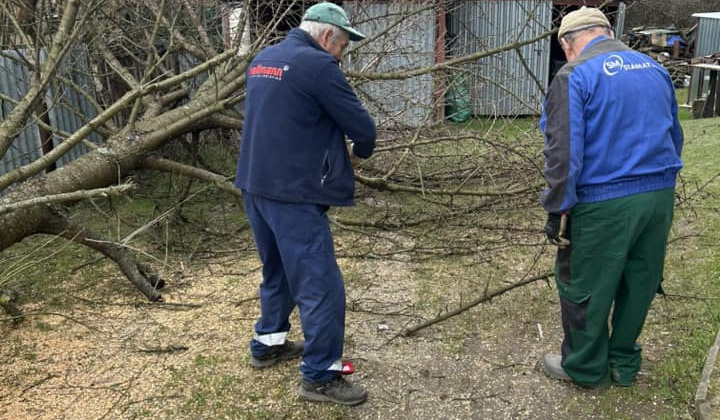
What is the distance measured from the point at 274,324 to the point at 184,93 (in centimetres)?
393

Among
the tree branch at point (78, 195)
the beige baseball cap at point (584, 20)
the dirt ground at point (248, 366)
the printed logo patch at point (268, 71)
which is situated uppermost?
the beige baseball cap at point (584, 20)

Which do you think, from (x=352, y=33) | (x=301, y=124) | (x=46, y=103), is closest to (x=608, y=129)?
(x=352, y=33)

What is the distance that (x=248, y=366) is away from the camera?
11.5ft

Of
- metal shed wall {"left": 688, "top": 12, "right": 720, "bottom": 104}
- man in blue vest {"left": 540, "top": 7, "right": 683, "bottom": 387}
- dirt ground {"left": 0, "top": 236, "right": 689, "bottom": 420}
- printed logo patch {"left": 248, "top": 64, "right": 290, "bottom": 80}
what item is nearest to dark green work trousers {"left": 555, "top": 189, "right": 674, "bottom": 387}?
man in blue vest {"left": 540, "top": 7, "right": 683, "bottom": 387}

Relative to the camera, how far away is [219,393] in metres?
3.26

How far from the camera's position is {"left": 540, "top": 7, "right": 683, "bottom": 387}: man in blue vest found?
279 centimetres

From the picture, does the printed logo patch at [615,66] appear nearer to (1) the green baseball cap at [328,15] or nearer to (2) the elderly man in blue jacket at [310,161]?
(2) the elderly man in blue jacket at [310,161]

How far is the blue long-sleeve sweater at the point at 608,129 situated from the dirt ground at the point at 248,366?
3.26 ft

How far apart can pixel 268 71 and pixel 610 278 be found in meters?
1.77

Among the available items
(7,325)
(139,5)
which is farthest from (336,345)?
(139,5)

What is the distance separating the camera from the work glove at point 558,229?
298cm

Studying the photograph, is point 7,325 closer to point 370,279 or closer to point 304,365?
point 304,365

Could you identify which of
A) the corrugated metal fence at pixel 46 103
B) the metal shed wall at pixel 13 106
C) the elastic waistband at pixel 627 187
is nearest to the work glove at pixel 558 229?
the elastic waistband at pixel 627 187

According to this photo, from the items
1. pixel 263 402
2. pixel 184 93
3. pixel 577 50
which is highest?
pixel 577 50
